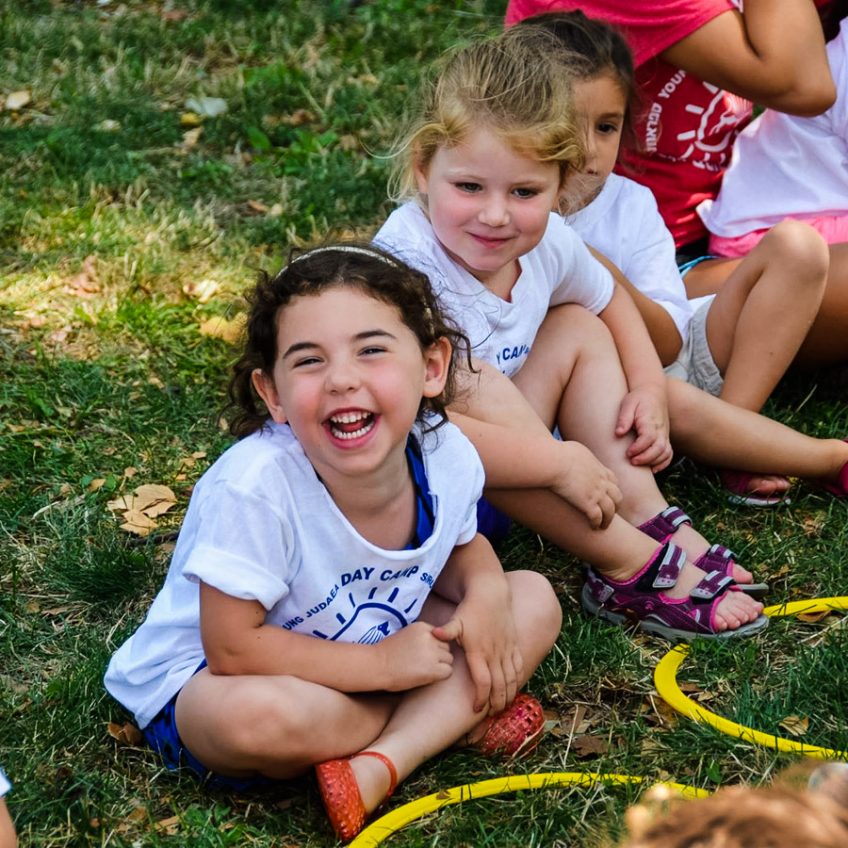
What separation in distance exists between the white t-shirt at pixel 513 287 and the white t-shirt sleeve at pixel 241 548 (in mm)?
719

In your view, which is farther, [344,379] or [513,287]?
[513,287]

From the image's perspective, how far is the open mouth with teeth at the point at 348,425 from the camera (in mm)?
2406

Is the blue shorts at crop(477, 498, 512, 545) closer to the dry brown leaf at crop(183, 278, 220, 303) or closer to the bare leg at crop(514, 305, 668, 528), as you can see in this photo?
the bare leg at crop(514, 305, 668, 528)

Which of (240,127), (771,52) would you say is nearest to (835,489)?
(771,52)

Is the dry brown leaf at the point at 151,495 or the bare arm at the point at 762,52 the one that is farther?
the bare arm at the point at 762,52

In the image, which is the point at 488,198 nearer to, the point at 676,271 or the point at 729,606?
the point at 676,271

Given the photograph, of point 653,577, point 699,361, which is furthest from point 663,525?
point 699,361

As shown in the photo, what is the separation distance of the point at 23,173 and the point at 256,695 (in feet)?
10.6

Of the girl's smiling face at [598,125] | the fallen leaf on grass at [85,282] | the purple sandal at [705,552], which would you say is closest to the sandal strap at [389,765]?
the purple sandal at [705,552]

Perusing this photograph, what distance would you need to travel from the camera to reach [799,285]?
3.49 metres

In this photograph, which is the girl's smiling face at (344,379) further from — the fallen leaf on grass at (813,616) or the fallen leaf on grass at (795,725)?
the fallen leaf on grass at (813,616)

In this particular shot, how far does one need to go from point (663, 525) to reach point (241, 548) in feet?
3.92

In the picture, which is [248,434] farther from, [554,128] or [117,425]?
[117,425]

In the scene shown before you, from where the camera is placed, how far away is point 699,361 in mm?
3748
